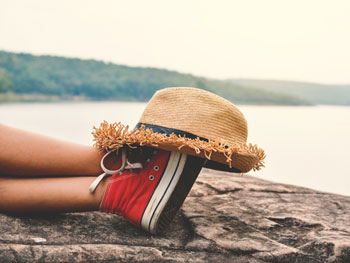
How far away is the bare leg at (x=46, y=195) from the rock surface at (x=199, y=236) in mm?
56

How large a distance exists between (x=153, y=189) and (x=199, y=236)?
0.26m

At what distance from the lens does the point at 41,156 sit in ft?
4.18

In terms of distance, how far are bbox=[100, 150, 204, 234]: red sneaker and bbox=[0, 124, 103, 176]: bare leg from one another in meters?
0.13

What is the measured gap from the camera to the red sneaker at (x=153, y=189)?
1.23 metres

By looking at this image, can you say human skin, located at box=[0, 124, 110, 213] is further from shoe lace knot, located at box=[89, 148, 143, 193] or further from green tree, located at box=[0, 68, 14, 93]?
green tree, located at box=[0, 68, 14, 93]

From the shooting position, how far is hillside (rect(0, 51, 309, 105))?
408 cm

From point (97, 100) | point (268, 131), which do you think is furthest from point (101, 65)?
point (268, 131)

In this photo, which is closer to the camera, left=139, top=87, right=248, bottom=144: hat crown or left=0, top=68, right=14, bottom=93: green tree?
left=139, top=87, right=248, bottom=144: hat crown

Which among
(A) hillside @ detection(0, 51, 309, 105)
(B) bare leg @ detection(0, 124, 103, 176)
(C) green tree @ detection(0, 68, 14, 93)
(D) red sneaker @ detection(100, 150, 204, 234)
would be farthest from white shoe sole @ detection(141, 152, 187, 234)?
(C) green tree @ detection(0, 68, 14, 93)

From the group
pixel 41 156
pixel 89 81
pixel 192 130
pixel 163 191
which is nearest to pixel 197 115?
pixel 192 130

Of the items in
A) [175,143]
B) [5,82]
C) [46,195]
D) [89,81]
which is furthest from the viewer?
[89,81]

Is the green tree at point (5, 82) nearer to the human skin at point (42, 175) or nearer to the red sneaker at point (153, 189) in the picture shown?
the human skin at point (42, 175)

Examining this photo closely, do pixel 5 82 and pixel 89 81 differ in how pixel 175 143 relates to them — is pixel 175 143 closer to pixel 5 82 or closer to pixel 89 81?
pixel 89 81

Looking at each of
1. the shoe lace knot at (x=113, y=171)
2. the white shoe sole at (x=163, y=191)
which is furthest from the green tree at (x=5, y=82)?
the white shoe sole at (x=163, y=191)
